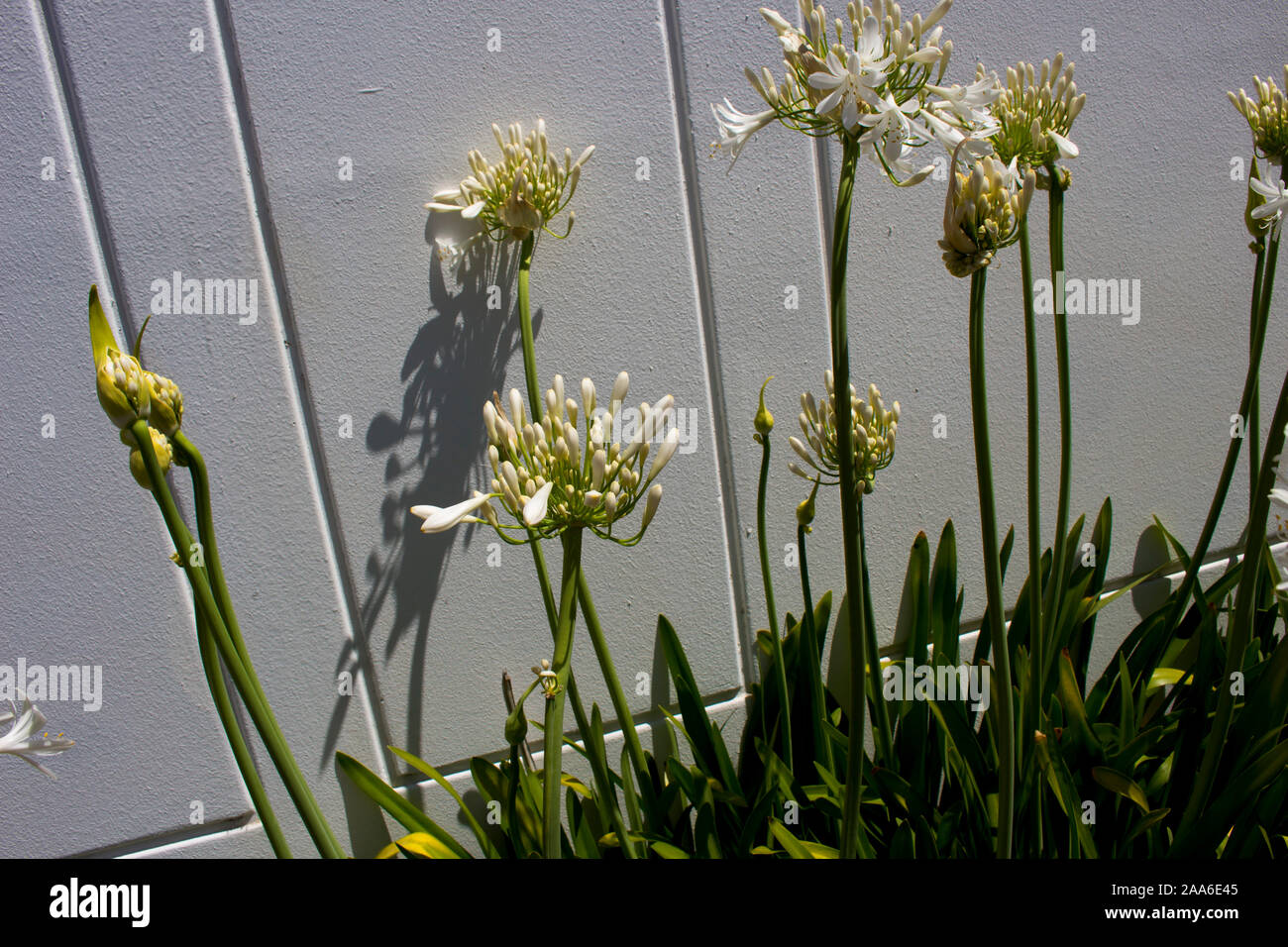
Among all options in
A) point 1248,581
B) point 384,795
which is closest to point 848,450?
point 1248,581

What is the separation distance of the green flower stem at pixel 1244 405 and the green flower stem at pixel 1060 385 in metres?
0.33

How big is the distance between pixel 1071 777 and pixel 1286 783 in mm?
398

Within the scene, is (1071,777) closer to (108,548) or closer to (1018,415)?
(1018,415)

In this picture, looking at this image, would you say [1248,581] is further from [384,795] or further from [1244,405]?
[384,795]

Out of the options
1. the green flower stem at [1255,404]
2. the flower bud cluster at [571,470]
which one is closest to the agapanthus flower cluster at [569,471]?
the flower bud cluster at [571,470]

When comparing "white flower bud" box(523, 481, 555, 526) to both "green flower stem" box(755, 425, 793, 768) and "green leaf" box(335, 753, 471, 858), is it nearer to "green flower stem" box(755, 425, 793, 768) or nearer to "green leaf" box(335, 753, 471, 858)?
"green flower stem" box(755, 425, 793, 768)

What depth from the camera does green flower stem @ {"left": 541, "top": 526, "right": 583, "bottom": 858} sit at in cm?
113

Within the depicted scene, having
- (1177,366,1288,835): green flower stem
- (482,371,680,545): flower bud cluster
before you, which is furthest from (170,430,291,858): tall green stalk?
(1177,366,1288,835): green flower stem

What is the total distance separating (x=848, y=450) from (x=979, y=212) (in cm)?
37

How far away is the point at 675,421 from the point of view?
2.19m

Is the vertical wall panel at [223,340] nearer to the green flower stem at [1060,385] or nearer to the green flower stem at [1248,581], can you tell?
the green flower stem at [1060,385]

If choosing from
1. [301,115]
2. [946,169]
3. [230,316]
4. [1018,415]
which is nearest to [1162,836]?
[1018,415]
